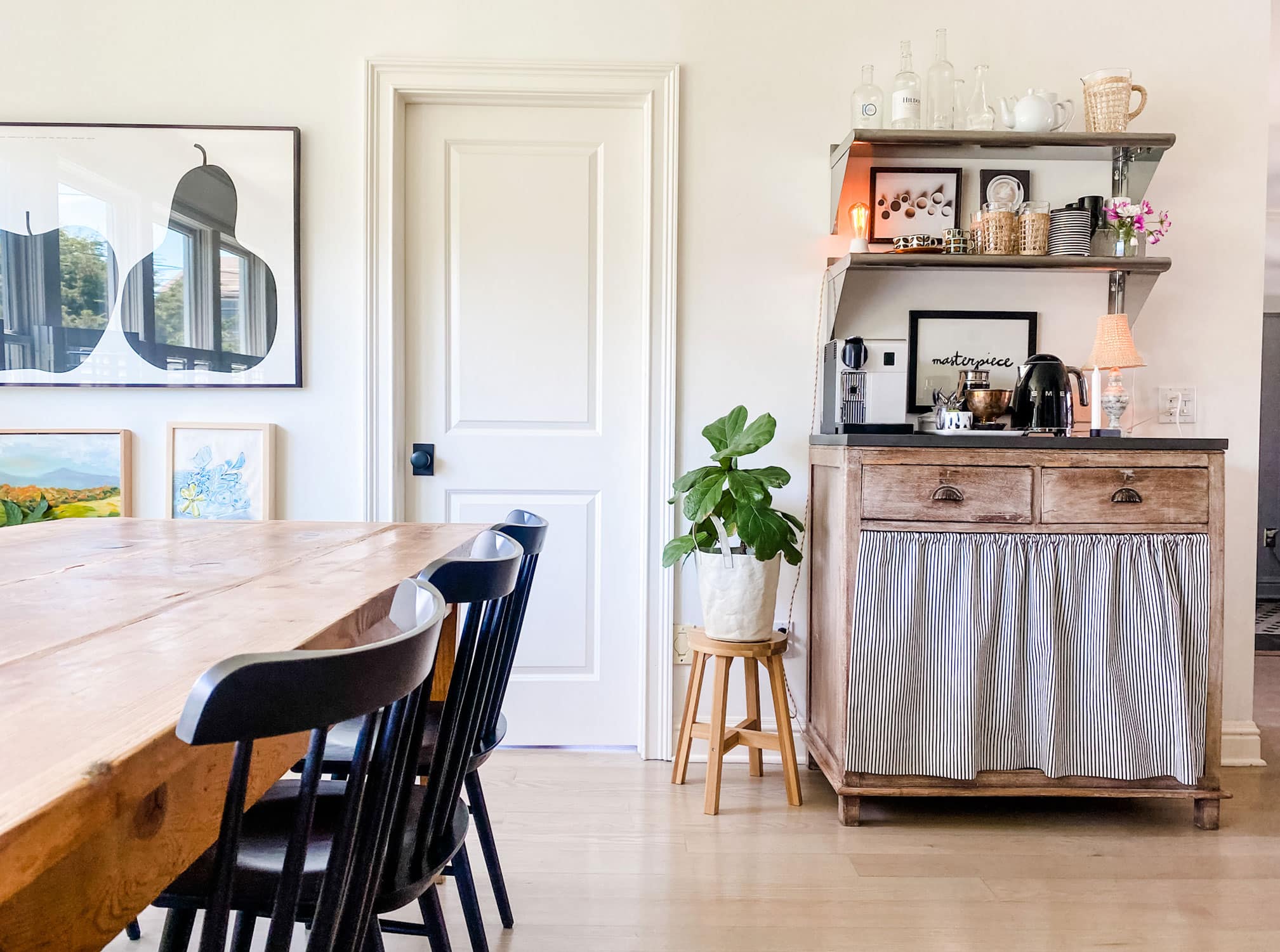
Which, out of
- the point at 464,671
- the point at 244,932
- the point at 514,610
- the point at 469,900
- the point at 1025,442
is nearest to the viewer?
the point at 244,932

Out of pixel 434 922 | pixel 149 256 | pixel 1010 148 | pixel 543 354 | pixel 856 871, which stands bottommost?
pixel 856 871

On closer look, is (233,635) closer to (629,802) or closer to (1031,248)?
(629,802)

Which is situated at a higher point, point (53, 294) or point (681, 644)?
point (53, 294)

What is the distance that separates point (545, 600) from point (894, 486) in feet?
3.81

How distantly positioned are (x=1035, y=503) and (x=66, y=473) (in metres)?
2.75

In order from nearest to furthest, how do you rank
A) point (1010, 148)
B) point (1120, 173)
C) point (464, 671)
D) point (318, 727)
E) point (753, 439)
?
point (318, 727) < point (464, 671) < point (753, 439) < point (1010, 148) < point (1120, 173)

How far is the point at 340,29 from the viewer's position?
8.93 feet

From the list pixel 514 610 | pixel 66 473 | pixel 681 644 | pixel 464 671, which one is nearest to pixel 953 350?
pixel 681 644

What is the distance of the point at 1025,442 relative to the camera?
2.26m

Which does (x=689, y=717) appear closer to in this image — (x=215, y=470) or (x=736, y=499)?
(x=736, y=499)

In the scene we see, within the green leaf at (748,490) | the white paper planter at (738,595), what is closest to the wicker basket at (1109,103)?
the green leaf at (748,490)

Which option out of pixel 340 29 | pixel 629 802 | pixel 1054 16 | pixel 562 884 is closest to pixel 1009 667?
pixel 629 802

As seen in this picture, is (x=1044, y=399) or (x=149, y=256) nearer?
(x=1044, y=399)

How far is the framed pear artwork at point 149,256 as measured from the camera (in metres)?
2.71
